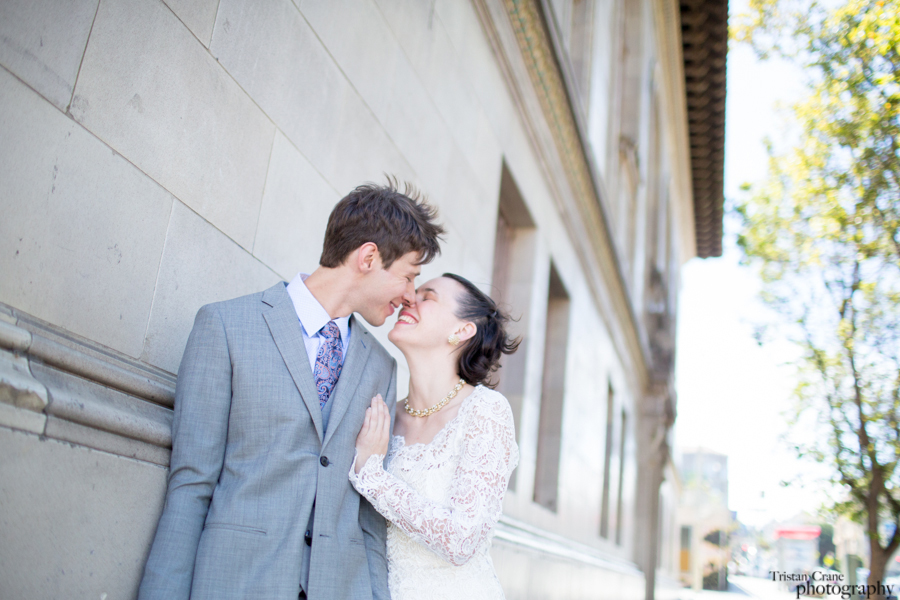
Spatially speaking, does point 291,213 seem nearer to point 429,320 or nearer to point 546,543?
point 429,320

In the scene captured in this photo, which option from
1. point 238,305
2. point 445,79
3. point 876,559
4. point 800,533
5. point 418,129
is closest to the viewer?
point 238,305

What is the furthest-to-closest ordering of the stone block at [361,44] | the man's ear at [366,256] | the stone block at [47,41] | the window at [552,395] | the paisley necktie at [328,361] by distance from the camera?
the window at [552,395] → the stone block at [361,44] → the man's ear at [366,256] → the paisley necktie at [328,361] → the stone block at [47,41]

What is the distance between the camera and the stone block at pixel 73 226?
1.95 m

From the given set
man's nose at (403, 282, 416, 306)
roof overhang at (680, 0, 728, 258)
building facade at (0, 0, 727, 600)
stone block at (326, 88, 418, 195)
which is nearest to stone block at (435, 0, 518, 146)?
building facade at (0, 0, 727, 600)

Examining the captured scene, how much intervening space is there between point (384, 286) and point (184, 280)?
2.41 ft

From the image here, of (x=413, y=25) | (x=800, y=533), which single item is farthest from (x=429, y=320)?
(x=800, y=533)

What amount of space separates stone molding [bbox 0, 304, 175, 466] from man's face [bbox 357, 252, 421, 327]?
0.79m

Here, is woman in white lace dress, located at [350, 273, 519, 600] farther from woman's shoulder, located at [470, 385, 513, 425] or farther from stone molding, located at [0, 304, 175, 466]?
stone molding, located at [0, 304, 175, 466]

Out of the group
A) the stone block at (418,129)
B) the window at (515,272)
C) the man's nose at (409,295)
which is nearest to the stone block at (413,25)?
the stone block at (418,129)

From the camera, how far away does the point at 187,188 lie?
8.64ft

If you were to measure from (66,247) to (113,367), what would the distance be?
1.23 ft

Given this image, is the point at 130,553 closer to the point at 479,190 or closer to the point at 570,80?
the point at 479,190

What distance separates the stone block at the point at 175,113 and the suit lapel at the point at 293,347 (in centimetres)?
53

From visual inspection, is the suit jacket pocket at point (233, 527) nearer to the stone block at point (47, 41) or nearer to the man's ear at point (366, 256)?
the man's ear at point (366, 256)
